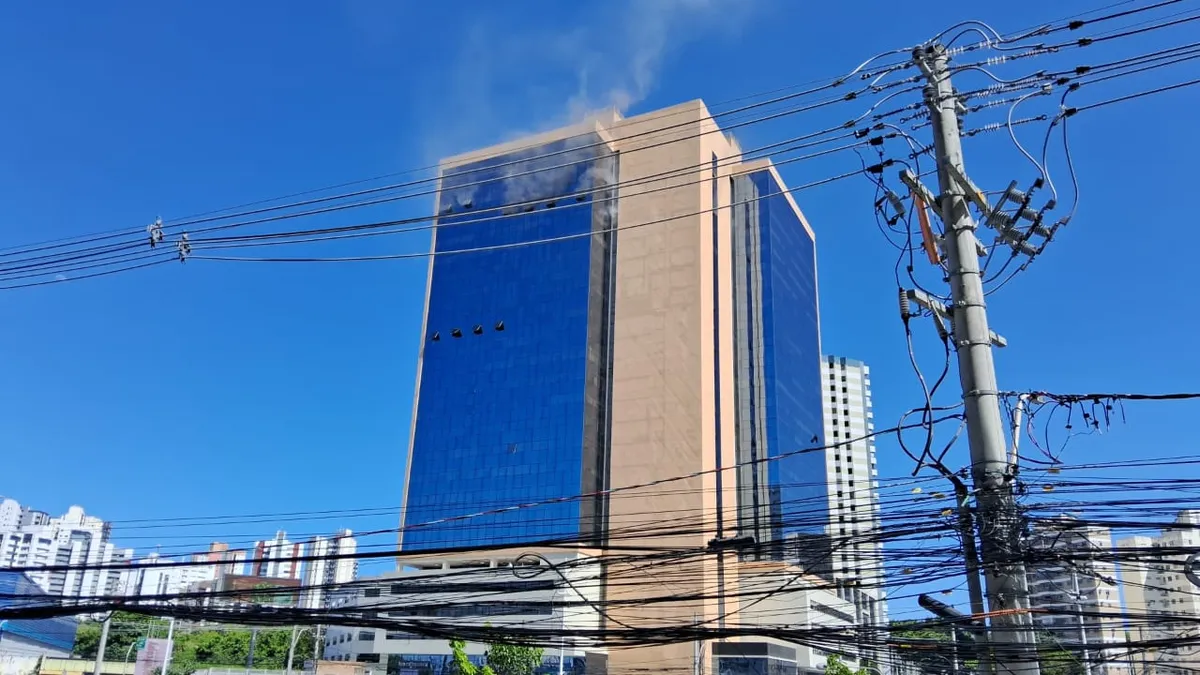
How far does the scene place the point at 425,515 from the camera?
190 feet

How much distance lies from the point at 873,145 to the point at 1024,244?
182cm

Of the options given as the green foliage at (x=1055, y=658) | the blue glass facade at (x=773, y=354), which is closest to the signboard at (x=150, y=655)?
the blue glass facade at (x=773, y=354)

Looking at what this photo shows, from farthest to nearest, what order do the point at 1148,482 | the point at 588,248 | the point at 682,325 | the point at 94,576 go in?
the point at 94,576 → the point at 588,248 → the point at 682,325 → the point at 1148,482

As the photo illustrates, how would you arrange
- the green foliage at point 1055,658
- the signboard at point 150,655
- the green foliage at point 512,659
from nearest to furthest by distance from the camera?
the green foliage at point 1055,658 < the green foliage at point 512,659 < the signboard at point 150,655

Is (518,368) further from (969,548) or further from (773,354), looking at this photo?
(969,548)

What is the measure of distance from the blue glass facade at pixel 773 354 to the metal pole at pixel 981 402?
4934 centimetres

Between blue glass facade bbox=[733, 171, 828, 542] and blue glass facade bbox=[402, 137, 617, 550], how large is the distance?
35.7 ft

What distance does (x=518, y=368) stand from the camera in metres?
59.7

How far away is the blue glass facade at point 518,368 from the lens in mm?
56312

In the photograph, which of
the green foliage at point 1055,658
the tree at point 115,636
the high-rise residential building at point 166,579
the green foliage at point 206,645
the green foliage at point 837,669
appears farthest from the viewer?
the high-rise residential building at point 166,579

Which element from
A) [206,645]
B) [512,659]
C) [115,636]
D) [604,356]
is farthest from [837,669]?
[115,636]

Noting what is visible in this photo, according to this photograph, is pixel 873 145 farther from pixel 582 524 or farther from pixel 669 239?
pixel 669 239

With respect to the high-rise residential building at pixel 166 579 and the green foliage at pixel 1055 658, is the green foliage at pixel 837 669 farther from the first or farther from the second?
the high-rise residential building at pixel 166 579

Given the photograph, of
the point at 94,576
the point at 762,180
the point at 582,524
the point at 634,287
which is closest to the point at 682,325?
the point at 634,287
